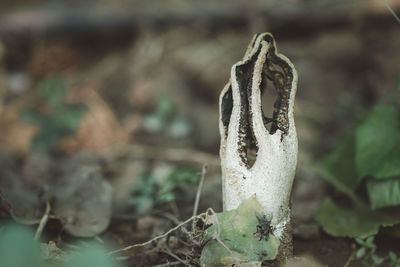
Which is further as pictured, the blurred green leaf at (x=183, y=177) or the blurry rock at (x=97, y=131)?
the blurry rock at (x=97, y=131)

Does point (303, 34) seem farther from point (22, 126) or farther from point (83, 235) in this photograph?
point (83, 235)

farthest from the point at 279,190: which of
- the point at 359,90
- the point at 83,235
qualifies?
the point at 359,90

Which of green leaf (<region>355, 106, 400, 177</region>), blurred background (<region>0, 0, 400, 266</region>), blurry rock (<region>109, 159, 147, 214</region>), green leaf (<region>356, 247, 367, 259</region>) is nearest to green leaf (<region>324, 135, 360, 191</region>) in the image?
green leaf (<region>355, 106, 400, 177</region>)

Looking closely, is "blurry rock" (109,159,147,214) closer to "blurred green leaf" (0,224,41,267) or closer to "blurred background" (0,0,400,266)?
"blurred background" (0,0,400,266)

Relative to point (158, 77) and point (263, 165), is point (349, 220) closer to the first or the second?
point (263, 165)

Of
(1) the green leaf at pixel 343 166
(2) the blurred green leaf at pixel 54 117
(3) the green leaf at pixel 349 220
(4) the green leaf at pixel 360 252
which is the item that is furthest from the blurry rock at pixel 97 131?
(4) the green leaf at pixel 360 252

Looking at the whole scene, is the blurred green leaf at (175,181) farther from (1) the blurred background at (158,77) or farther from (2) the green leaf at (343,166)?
(2) the green leaf at (343,166)
